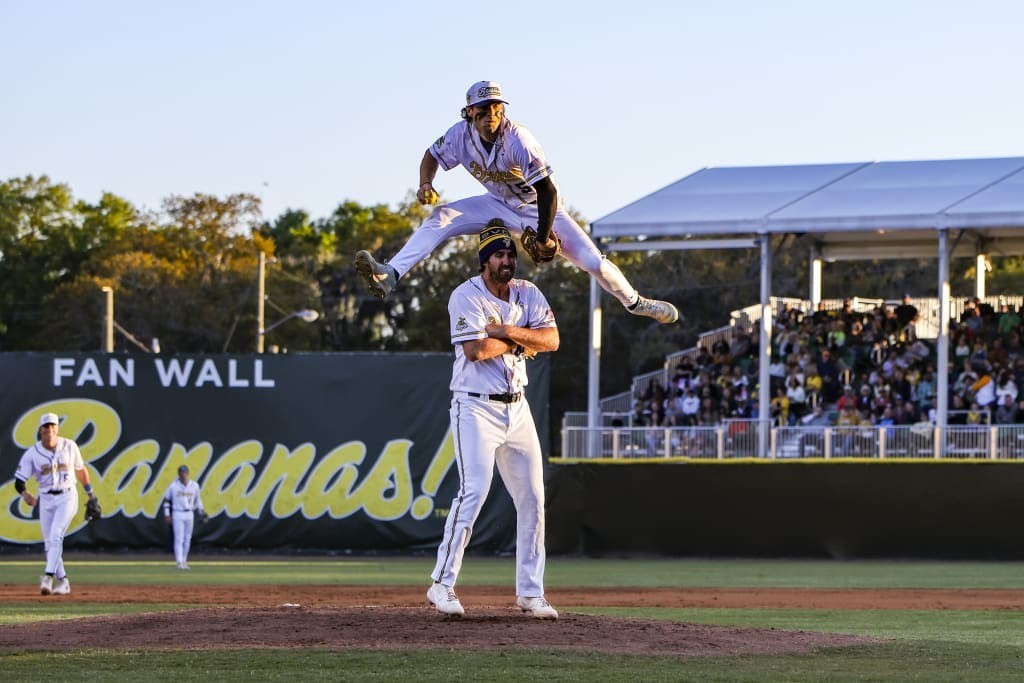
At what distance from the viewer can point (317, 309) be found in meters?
62.4

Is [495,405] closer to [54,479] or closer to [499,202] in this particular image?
[499,202]

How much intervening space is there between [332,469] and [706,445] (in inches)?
275

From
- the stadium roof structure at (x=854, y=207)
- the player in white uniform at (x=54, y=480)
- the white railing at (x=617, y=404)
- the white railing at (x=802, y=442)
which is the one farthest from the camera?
the white railing at (x=617, y=404)

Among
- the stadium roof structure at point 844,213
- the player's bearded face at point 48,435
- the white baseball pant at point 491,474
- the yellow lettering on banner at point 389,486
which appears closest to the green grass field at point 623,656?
the white baseball pant at point 491,474

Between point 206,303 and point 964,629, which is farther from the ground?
point 206,303

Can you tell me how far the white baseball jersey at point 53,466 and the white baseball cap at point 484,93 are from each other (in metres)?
9.80

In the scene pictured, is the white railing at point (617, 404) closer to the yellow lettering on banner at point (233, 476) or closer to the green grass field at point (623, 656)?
the yellow lettering on banner at point (233, 476)

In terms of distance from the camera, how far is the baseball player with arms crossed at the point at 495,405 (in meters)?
10.1

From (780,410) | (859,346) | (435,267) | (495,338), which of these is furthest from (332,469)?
(435,267)

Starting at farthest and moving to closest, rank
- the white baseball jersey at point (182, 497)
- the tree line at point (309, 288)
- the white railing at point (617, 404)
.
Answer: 1. the tree line at point (309, 288)
2. the white railing at point (617, 404)
3. the white baseball jersey at point (182, 497)

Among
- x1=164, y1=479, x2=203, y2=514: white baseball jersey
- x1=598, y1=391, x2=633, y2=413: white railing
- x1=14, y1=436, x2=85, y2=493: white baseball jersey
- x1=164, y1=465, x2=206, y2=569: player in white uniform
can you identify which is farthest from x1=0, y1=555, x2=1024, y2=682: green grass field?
x1=598, y1=391, x2=633, y2=413: white railing

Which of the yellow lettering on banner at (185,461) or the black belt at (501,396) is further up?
the black belt at (501,396)

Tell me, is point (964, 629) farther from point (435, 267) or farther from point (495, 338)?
point (435, 267)

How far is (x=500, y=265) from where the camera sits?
1017cm
